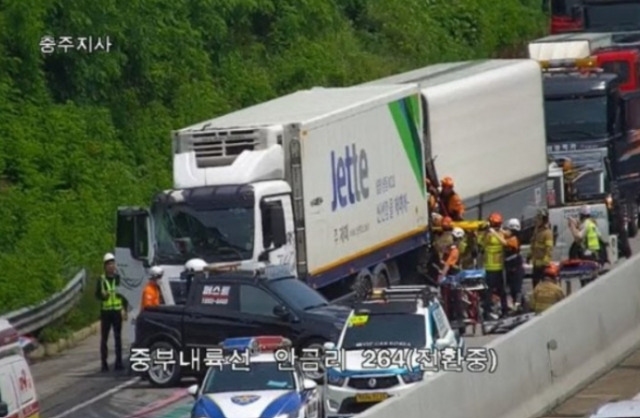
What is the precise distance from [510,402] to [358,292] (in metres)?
7.92

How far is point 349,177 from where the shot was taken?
32281mm

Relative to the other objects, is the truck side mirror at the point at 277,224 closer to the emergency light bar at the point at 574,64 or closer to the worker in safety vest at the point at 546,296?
the worker in safety vest at the point at 546,296

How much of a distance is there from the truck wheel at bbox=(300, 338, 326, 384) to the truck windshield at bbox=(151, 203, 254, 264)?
279cm

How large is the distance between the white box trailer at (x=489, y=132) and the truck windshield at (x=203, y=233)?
21.7 ft


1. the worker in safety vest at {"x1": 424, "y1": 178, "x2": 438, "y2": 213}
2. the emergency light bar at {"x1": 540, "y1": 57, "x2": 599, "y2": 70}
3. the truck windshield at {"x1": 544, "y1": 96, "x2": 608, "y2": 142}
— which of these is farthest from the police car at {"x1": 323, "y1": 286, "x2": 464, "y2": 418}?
the emergency light bar at {"x1": 540, "y1": 57, "x2": 599, "y2": 70}

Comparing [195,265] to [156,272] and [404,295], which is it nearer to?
[156,272]

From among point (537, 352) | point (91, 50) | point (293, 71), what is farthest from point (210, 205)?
point (293, 71)

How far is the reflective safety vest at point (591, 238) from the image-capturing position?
35.4m

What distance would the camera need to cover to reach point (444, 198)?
35469 millimetres

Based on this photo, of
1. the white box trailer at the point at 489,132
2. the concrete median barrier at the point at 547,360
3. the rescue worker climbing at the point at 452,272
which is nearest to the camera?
the concrete median barrier at the point at 547,360

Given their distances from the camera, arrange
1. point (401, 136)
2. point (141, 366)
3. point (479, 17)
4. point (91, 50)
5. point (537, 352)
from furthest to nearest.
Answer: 1. point (479, 17)
2. point (91, 50)
3. point (401, 136)
4. point (141, 366)
5. point (537, 352)

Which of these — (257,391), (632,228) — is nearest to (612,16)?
(632,228)

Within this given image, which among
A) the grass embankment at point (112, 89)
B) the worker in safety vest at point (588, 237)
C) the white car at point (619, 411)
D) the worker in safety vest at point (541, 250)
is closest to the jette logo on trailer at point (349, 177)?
the worker in safety vest at point (541, 250)

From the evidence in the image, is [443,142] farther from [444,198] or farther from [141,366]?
[141,366]
